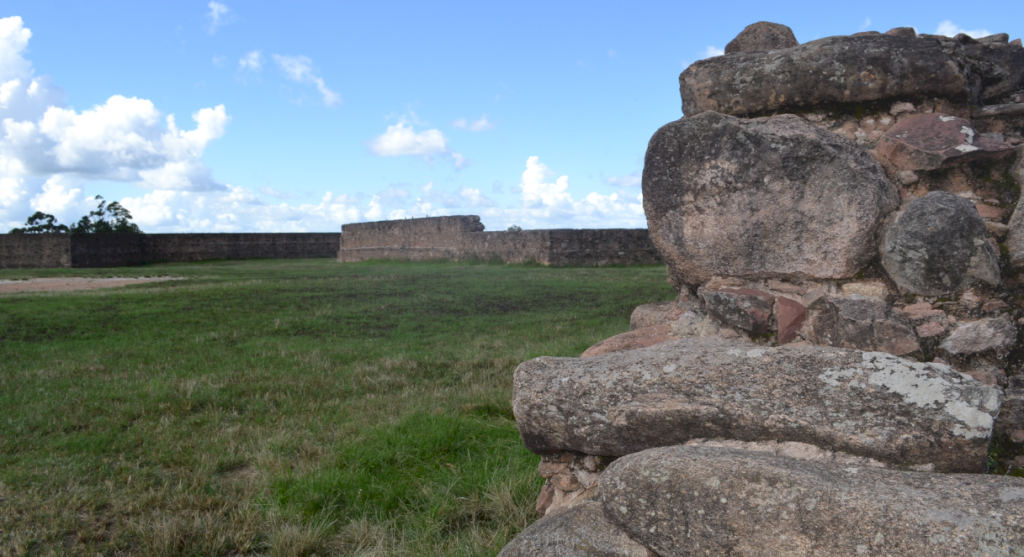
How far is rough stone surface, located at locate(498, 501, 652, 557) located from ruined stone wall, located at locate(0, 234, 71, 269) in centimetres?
2524

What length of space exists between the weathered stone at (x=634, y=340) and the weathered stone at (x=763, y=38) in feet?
4.85

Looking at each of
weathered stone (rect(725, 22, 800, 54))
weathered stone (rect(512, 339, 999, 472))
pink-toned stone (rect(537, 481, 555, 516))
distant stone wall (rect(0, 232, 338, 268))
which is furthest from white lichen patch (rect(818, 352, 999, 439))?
distant stone wall (rect(0, 232, 338, 268))

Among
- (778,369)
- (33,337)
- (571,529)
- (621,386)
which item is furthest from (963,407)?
(33,337)

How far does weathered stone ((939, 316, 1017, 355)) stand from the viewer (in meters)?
2.11

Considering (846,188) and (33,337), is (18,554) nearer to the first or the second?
(846,188)

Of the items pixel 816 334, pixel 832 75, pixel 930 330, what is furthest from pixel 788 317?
pixel 832 75

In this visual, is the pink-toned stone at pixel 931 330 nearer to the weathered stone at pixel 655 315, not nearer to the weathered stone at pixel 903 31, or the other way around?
the weathered stone at pixel 655 315

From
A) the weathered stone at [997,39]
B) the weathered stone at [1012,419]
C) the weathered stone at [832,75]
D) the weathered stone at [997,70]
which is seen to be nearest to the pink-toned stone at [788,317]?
the weathered stone at [1012,419]

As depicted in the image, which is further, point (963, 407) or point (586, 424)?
point (586, 424)

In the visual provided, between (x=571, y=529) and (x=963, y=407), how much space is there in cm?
110

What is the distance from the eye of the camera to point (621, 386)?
2014mm

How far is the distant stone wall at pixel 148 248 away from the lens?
2167cm

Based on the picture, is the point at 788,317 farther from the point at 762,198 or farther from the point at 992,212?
the point at 992,212

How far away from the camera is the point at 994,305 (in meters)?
2.13
